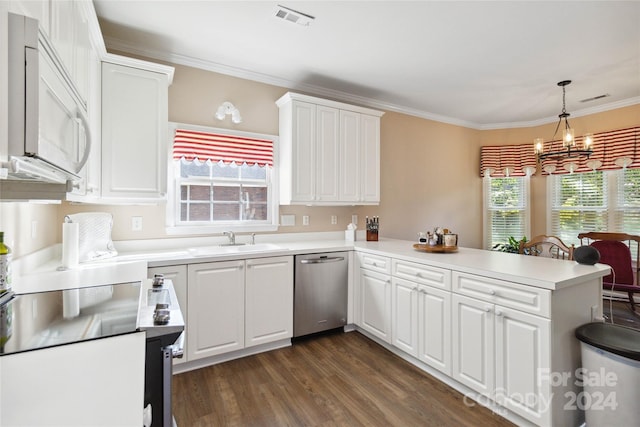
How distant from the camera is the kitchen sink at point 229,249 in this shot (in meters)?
2.64

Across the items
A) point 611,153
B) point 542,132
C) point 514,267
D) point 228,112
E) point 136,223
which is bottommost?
point 514,267

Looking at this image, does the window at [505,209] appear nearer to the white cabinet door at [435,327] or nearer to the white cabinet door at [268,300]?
the white cabinet door at [435,327]

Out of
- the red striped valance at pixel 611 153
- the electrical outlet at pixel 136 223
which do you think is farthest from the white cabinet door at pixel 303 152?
the red striped valance at pixel 611 153

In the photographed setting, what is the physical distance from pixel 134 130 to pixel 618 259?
4.84m

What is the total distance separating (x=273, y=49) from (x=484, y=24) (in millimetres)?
1716

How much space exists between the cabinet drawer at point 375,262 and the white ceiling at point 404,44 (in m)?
1.87

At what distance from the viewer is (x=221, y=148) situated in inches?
122

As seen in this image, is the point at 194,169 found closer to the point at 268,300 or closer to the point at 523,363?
the point at 268,300

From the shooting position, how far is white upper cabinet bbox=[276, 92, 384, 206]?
10.6 feet

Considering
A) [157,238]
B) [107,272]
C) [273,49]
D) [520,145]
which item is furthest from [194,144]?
[520,145]

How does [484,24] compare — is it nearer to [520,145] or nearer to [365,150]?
[365,150]

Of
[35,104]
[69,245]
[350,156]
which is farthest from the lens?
[350,156]

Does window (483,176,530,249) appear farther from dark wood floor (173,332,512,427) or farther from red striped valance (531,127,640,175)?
dark wood floor (173,332,512,427)

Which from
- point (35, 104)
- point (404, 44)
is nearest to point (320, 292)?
point (404, 44)
